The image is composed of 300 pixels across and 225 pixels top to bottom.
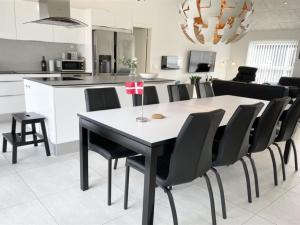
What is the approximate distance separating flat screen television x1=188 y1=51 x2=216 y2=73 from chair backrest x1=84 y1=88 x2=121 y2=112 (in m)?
5.83

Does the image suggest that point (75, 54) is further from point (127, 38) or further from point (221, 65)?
point (221, 65)

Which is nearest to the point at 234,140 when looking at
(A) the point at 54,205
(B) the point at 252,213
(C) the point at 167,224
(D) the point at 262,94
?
(B) the point at 252,213

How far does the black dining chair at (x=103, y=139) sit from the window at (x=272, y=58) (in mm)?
8176

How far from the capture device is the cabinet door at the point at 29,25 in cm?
458

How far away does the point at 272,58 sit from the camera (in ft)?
30.0

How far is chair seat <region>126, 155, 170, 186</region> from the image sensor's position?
1798mm

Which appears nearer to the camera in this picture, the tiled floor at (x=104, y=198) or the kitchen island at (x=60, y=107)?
the tiled floor at (x=104, y=198)

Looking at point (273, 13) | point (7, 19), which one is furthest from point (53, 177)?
point (273, 13)

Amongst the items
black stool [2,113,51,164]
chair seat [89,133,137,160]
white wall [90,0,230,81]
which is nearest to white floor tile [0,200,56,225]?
chair seat [89,133,137,160]

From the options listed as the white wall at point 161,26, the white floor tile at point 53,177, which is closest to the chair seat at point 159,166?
the white floor tile at point 53,177

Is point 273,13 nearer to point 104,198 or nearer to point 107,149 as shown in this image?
point 107,149

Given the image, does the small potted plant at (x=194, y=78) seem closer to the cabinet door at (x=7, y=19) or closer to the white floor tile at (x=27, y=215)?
the cabinet door at (x=7, y=19)

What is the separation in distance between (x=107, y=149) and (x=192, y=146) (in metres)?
0.89

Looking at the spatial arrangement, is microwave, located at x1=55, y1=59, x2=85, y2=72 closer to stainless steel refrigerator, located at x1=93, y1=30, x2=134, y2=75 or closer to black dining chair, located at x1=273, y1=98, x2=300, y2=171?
stainless steel refrigerator, located at x1=93, y1=30, x2=134, y2=75
